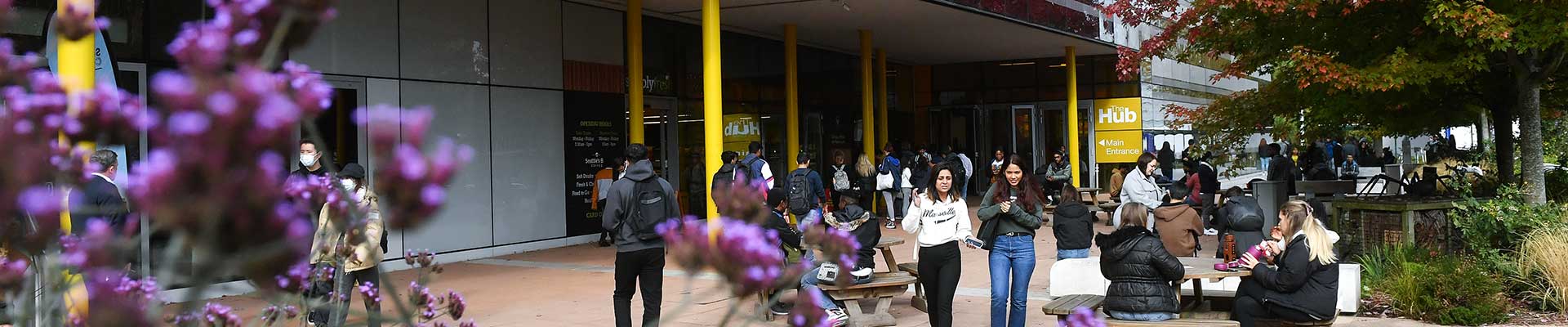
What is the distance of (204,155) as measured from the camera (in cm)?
94

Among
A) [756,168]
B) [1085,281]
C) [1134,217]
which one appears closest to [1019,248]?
[1134,217]

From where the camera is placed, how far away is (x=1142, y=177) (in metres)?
13.7

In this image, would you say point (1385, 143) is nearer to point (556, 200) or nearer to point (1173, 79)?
point (1173, 79)

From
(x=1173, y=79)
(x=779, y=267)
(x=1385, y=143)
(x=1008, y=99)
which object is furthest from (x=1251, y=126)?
(x=1385, y=143)

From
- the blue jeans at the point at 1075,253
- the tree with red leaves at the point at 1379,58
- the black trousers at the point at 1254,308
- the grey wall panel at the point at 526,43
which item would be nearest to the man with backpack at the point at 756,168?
the grey wall panel at the point at 526,43

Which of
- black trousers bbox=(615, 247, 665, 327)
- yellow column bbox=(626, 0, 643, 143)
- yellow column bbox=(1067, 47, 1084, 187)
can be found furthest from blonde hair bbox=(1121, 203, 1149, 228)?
yellow column bbox=(1067, 47, 1084, 187)

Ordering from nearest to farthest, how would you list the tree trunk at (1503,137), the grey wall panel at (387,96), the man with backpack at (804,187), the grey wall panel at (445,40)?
the tree trunk at (1503,137), the grey wall panel at (387,96), the grey wall panel at (445,40), the man with backpack at (804,187)

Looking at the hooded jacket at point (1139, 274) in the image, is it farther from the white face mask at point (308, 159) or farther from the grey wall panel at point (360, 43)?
the grey wall panel at point (360, 43)

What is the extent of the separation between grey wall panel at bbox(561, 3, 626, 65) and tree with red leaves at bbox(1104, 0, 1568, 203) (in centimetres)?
722

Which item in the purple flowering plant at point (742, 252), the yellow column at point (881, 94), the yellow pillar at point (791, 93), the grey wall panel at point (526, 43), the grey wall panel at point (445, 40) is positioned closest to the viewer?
the purple flowering plant at point (742, 252)

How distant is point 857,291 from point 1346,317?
3.65 metres

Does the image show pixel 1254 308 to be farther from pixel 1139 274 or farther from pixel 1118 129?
pixel 1118 129

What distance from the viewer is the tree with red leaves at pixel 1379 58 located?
992cm

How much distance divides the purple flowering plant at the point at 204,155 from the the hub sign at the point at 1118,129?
30.0 metres
